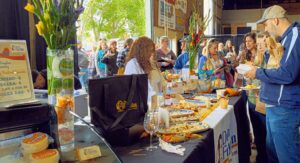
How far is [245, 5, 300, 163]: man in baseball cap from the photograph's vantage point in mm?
2059

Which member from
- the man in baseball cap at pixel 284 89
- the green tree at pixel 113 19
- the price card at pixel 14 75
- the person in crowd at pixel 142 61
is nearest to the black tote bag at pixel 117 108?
the price card at pixel 14 75

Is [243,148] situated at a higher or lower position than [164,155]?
lower

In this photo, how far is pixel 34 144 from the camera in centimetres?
86

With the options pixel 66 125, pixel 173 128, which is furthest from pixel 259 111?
pixel 66 125

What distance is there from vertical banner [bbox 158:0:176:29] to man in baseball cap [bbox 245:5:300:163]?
157 inches

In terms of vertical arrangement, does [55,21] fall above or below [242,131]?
above

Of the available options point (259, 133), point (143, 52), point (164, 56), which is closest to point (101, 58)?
point (164, 56)

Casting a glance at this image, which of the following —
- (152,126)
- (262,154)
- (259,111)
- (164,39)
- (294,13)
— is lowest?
(262,154)

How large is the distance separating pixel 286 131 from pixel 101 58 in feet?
14.9

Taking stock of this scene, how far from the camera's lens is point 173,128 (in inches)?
63.6

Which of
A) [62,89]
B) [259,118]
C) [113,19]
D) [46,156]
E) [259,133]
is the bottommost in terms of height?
[259,133]

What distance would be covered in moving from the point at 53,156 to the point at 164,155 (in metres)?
0.51

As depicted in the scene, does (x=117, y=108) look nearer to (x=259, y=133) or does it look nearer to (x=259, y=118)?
(x=259, y=118)

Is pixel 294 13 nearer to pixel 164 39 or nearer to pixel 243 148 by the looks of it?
pixel 164 39
